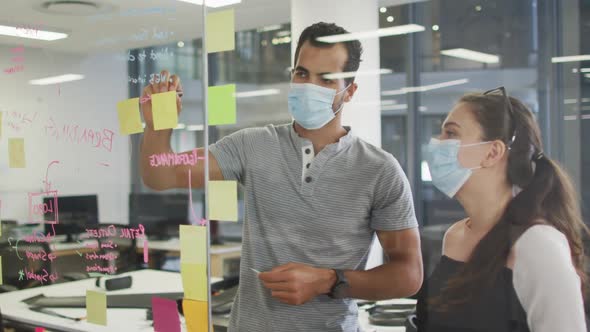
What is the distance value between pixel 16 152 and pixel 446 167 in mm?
1962

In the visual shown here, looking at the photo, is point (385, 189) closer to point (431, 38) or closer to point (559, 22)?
point (431, 38)

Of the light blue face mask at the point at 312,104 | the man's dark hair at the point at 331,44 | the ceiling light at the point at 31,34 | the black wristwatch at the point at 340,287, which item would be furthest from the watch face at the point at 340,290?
the ceiling light at the point at 31,34

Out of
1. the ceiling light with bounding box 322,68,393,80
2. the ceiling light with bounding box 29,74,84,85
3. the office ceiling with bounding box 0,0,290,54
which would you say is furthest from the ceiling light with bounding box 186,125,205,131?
the ceiling light with bounding box 29,74,84,85

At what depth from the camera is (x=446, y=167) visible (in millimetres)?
1416

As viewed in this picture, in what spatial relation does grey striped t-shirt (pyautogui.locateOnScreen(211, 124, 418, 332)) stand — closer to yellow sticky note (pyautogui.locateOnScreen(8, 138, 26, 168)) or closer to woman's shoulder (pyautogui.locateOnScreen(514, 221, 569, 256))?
woman's shoulder (pyautogui.locateOnScreen(514, 221, 569, 256))

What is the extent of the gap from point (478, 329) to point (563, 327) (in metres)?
0.19

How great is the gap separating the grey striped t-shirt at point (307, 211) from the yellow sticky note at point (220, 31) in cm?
30

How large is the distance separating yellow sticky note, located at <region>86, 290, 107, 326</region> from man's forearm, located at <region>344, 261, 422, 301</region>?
1.11m

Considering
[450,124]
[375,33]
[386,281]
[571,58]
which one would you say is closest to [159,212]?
[386,281]

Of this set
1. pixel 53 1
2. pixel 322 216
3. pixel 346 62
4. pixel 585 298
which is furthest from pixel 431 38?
pixel 53 1

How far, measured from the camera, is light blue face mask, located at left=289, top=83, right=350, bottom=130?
62.5 inches

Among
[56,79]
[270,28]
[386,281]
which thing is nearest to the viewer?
[386,281]

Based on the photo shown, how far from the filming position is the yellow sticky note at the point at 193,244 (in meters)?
1.97

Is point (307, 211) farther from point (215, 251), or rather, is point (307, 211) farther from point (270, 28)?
point (270, 28)
